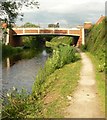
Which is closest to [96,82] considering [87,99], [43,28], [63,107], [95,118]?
[87,99]

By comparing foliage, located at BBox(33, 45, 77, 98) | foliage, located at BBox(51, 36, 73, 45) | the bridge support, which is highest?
foliage, located at BBox(33, 45, 77, 98)

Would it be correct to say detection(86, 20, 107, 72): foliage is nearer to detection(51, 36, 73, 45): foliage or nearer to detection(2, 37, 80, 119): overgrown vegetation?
detection(2, 37, 80, 119): overgrown vegetation

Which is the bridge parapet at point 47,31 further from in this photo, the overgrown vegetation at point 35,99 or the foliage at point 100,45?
the overgrown vegetation at point 35,99

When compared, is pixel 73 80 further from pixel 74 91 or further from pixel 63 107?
pixel 63 107

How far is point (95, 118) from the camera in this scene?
998 centimetres

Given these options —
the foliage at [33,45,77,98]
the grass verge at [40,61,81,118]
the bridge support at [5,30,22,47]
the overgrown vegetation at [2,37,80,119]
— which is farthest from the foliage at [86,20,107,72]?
the bridge support at [5,30,22,47]

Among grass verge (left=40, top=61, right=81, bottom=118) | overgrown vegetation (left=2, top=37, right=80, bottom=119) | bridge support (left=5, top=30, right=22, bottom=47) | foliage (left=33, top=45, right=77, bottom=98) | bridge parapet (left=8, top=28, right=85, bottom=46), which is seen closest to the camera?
grass verge (left=40, top=61, right=81, bottom=118)

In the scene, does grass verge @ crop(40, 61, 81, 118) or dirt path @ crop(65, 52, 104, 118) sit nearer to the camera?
dirt path @ crop(65, 52, 104, 118)

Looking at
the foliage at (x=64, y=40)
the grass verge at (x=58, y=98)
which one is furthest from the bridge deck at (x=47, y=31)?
the grass verge at (x=58, y=98)

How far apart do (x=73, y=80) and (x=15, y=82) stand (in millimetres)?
5761

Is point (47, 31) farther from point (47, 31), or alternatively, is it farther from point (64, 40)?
point (64, 40)

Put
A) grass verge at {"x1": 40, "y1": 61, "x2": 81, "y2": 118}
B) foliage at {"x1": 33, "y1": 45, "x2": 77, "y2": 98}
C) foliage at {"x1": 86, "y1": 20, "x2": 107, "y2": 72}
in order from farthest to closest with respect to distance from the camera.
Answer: foliage at {"x1": 86, "y1": 20, "x2": 107, "y2": 72} < foliage at {"x1": 33, "y1": 45, "x2": 77, "y2": 98} < grass verge at {"x1": 40, "y1": 61, "x2": 81, "y2": 118}

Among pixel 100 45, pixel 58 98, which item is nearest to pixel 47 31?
pixel 100 45

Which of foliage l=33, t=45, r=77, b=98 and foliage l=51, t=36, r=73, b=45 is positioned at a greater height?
foliage l=33, t=45, r=77, b=98
